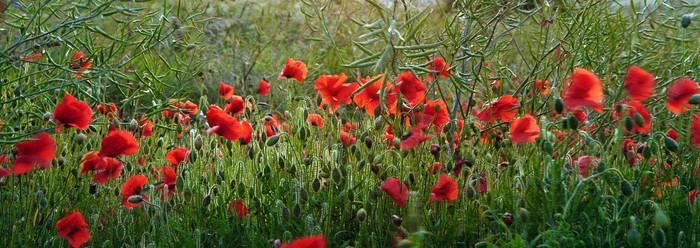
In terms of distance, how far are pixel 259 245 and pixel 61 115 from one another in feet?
1.92

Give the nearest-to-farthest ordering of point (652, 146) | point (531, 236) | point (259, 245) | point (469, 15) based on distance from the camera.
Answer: point (652, 146)
point (531, 236)
point (259, 245)
point (469, 15)

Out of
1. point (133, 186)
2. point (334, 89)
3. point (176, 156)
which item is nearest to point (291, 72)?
point (334, 89)

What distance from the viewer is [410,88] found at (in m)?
1.56

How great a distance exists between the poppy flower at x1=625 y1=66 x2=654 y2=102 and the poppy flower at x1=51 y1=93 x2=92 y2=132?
1.28m

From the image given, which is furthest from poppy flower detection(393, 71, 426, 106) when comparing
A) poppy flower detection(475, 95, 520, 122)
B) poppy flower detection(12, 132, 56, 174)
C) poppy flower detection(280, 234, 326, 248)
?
poppy flower detection(12, 132, 56, 174)

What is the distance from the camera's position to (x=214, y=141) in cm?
206

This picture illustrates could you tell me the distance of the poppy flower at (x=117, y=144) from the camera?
1.47m

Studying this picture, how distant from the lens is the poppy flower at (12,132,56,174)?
139 cm

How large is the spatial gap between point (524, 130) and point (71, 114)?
110cm

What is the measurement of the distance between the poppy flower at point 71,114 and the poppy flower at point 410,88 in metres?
0.78

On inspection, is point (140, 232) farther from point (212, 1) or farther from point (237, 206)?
point (212, 1)

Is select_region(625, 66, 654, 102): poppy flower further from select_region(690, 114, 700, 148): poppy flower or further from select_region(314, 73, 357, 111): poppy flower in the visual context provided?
select_region(314, 73, 357, 111): poppy flower

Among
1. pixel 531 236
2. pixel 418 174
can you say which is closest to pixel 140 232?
pixel 418 174

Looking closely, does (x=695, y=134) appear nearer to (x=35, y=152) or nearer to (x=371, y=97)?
(x=371, y=97)
